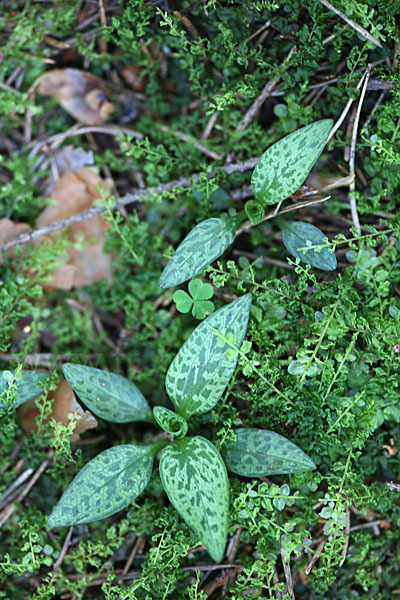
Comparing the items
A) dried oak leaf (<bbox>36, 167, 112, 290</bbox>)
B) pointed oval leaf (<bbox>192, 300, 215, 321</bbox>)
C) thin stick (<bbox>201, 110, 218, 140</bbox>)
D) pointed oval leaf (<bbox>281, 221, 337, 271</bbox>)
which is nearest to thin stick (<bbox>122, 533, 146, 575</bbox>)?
pointed oval leaf (<bbox>192, 300, 215, 321</bbox>)

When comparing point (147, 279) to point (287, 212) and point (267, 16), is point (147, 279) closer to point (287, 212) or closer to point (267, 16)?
point (287, 212)

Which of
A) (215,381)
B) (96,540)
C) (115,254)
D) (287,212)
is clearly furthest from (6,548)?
(287,212)

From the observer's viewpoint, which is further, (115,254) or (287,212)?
(115,254)

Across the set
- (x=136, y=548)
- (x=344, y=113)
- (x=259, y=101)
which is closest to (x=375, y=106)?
(x=344, y=113)

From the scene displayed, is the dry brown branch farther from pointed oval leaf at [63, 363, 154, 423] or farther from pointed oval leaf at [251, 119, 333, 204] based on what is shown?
pointed oval leaf at [63, 363, 154, 423]

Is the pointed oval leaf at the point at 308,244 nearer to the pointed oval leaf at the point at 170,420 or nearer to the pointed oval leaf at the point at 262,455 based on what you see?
the pointed oval leaf at the point at 262,455

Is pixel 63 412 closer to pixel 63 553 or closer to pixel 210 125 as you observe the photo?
pixel 63 553

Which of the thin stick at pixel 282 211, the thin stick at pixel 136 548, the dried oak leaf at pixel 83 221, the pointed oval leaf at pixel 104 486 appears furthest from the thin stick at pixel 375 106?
the thin stick at pixel 136 548
